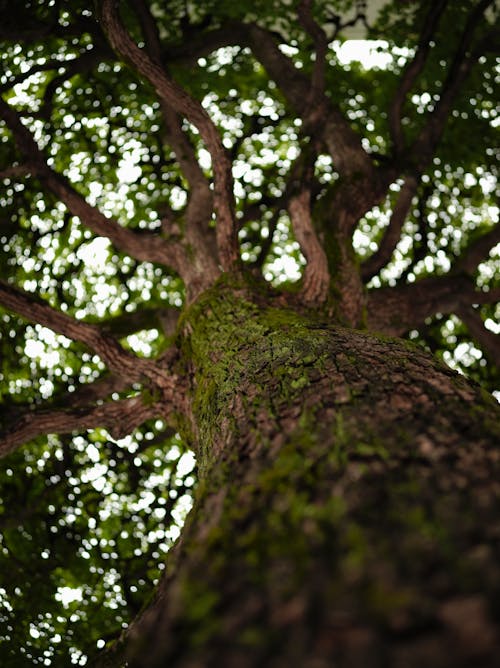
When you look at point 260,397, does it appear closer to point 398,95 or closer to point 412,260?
point 398,95

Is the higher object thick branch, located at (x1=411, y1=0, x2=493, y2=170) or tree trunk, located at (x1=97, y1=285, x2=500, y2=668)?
thick branch, located at (x1=411, y1=0, x2=493, y2=170)

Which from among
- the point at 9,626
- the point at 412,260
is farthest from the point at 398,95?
the point at 9,626

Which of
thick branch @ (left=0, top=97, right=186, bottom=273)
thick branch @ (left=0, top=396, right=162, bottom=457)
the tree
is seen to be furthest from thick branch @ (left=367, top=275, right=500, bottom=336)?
thick branch @ (left=0, top=396, right=162, bottom=457)

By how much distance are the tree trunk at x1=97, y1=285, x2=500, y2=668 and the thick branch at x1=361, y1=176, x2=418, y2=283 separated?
12.5 feet

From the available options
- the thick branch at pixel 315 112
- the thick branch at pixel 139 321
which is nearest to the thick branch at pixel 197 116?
the thick branch at pixel 315 112

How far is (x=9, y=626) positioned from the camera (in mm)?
6402

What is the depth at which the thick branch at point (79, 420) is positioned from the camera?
4078mm

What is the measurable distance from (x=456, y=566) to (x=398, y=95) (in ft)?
19.1

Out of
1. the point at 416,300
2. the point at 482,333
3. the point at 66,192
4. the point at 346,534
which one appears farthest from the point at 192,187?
the point at 346,534

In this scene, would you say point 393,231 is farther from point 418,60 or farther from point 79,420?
point 79,420

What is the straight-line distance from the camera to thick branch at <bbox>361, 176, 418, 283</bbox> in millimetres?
5949

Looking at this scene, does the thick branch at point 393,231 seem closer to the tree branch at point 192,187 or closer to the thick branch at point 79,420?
the tree branch at point 192,187

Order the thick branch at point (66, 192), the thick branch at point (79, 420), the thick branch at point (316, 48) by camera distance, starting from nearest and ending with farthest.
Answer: the thick branch at point (79, 420) → the thick branch at point (66, 192) → the thick branch at point (316, 48)

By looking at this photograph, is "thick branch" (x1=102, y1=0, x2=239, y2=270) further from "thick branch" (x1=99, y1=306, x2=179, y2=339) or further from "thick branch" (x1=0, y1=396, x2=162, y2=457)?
"thick branch" (x1=99, y1=306, x2=179, y2=339)
